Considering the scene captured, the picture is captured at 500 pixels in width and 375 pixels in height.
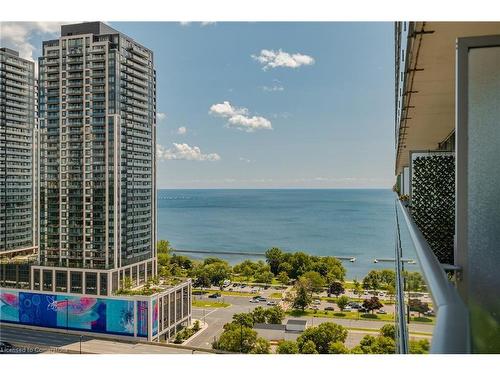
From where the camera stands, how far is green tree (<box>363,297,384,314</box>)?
18.4m

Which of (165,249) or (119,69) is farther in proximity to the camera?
(165,249)

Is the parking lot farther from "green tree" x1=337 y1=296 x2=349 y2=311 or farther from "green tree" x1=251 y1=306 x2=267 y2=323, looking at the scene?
"green tree" x1=251 y1=306 x2=267 y2=323

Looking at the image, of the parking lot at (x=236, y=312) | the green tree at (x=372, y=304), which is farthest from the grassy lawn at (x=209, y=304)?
the green tree at (x=372, y=304)

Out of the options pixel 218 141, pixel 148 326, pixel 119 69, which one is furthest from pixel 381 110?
pixel 148 326

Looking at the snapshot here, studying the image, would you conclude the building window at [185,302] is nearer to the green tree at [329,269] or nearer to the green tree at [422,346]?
the green tree at [329,269]

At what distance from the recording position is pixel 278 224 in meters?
43.3

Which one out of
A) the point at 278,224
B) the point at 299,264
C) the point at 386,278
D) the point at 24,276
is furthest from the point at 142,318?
the point at 278,224

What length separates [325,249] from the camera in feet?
111

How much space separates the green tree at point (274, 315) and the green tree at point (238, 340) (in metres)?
1.56

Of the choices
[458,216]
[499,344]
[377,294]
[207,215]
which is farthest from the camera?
[207,215]

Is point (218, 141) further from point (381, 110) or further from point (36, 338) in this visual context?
point (36, 338)

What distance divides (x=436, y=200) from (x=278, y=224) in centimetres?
4078
